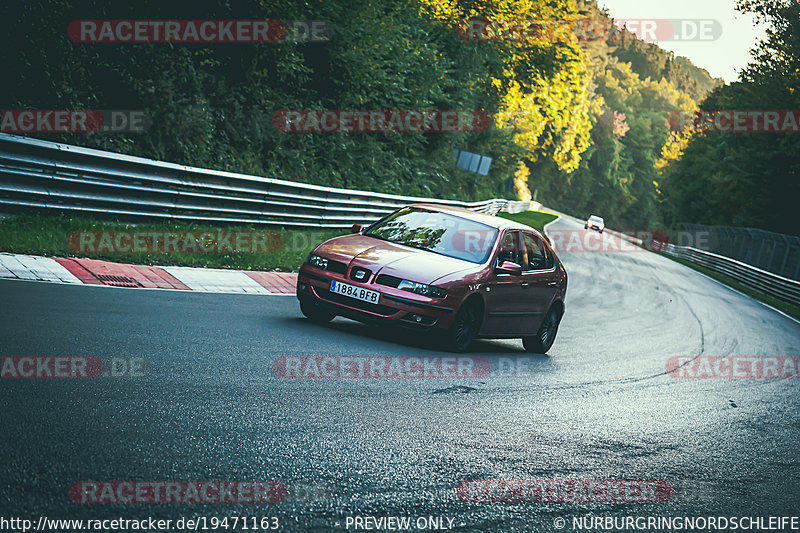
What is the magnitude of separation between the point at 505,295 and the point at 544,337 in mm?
1439

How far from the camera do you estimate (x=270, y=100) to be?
20.9 metres

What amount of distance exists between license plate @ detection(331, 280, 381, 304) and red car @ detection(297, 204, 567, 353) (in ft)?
0.03

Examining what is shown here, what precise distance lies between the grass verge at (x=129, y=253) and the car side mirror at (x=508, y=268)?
5049 mm

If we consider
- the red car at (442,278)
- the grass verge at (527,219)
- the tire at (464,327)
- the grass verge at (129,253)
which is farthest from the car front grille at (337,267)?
the grass verge at (527,219)

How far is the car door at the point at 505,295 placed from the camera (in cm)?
954

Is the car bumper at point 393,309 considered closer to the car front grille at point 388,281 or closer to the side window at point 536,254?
the car front grille at point 388,281

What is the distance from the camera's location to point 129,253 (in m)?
11.7

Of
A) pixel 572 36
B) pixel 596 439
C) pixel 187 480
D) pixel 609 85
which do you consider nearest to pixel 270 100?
pixel 596 439

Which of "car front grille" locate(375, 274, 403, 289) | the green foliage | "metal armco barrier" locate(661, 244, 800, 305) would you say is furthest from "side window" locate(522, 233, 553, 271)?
the green foliage

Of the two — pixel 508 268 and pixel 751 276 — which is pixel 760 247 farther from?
pixel 508 268

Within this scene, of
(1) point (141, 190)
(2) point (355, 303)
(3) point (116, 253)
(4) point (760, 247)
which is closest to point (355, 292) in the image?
(2) point (355, 303)

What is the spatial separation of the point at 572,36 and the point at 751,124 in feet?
40.0

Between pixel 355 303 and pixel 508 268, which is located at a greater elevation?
pixel 508 268

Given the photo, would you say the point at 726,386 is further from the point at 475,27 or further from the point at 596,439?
the point at 475,27
